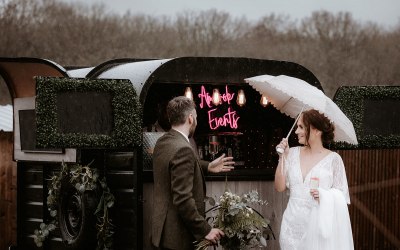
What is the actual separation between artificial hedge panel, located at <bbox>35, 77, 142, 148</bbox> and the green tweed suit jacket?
1.82 meters

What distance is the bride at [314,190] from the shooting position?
676 cm

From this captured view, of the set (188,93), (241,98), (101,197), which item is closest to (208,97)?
(241,98)

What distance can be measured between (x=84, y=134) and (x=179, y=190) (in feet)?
7.54

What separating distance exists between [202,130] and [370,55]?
30.7m

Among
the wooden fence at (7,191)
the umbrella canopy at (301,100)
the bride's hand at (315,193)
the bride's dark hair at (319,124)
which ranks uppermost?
the umbrella canopy at (301,100)

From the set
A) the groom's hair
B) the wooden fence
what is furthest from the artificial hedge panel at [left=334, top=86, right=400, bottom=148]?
the wooden fence

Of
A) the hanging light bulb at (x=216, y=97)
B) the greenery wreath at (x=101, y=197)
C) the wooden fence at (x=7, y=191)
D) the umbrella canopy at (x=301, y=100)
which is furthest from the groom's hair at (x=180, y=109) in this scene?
the wooden fence at (x=7, y=191)

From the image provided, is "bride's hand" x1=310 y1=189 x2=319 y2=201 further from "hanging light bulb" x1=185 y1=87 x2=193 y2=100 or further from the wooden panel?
the wooden panel

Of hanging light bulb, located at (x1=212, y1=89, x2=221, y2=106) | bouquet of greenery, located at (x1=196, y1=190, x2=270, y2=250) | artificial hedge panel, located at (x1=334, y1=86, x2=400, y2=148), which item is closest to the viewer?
bouquet of greenery, located at (x1=196, y1=190, x2=270, y2=250)

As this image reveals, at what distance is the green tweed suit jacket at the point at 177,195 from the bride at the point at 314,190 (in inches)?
40.1

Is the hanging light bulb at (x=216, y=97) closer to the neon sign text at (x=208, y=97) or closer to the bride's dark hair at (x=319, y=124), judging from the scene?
the neon sign text at (x=208, y=97)

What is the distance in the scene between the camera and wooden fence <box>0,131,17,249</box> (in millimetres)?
12859

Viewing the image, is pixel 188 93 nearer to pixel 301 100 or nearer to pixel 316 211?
pixel 301 100

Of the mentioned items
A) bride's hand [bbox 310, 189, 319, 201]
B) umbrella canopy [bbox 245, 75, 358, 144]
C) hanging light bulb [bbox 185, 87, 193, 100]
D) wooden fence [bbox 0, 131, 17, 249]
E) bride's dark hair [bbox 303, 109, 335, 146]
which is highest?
hanging light bulb [bbox 185, 87, 193, 100]
